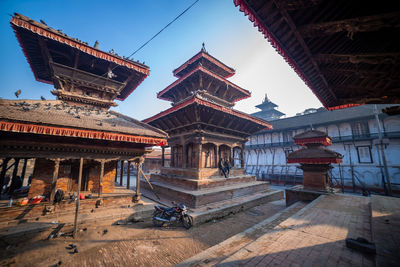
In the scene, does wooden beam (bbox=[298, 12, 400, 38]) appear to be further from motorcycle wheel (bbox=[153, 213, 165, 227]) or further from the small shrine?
the small shrine

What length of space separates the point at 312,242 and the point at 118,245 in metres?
5.29

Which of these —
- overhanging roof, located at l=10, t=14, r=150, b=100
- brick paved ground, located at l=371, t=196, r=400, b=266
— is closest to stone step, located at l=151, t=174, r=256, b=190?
brick paved ground, located at l=371, t=196, r=400, b=266

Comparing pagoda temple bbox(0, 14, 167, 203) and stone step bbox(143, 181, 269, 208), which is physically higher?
pagoda temple bbox(0, 14, 167, 203)

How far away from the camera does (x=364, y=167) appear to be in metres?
18.8

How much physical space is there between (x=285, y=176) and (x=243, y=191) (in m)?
14.9

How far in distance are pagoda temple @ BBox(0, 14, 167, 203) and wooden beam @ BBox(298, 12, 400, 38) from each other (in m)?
6.21

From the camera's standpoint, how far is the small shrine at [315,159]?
8.65 meters

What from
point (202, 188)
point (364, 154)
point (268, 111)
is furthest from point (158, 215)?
point (268, 111)

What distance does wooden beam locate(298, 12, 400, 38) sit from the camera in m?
2.22

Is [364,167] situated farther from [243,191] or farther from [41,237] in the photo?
[41,237]

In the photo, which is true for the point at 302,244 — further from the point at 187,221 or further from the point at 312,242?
the point at 187,221

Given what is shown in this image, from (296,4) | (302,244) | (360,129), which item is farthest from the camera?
(360,129)

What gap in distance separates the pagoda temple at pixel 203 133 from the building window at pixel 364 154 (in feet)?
55.1

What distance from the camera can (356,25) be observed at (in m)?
2.38
